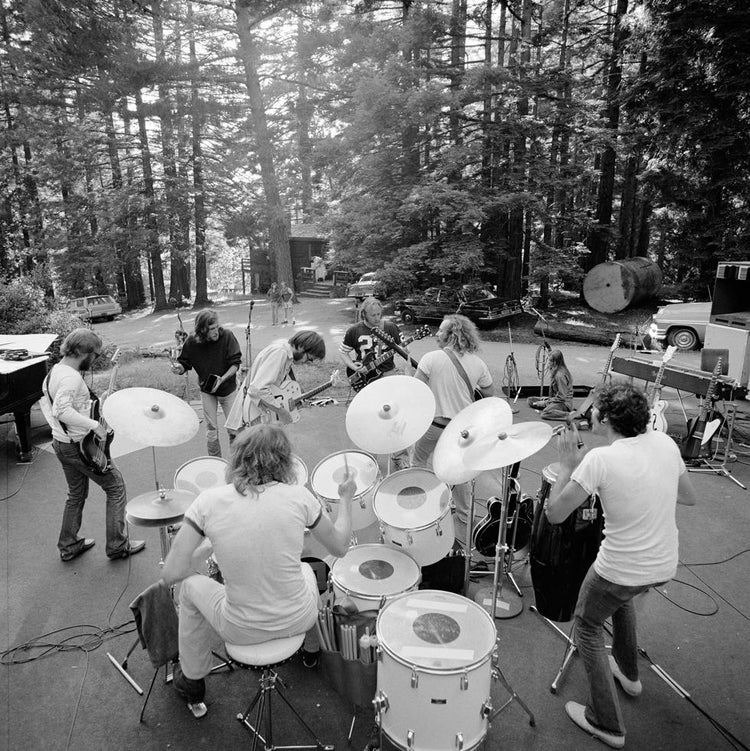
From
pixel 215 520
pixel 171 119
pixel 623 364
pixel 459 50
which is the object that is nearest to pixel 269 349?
pixel 215 520

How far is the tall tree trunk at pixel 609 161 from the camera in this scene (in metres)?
18.3

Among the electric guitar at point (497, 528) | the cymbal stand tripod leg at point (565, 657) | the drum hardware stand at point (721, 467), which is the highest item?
the electric guitar at point (497, 528)

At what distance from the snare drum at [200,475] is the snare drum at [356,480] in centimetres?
71

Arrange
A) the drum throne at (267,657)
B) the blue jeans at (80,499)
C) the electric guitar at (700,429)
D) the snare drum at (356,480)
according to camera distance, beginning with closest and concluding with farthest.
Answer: the drum throne at (267,657)
the snare drum at (356,480)
the blue jeans at (80,499)
the electric guitar at (700,429)

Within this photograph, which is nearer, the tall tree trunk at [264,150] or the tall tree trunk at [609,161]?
the tall tree trunk at [609,161]

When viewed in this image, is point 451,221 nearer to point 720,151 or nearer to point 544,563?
point 720,151

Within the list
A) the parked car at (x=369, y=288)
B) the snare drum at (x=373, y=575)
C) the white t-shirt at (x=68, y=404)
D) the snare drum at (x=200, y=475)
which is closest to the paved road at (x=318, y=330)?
the parked car at (x=369, y=288)

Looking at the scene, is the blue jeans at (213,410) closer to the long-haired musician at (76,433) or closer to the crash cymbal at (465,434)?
the long-haired musician at (76,433)

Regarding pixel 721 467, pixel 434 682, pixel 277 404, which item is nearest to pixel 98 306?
pixel 277 404

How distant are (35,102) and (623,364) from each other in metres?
23.2

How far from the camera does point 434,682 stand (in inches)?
93.7

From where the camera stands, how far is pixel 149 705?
321 centimetres

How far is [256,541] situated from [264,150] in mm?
21914

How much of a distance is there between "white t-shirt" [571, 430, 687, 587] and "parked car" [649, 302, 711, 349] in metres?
12.7
